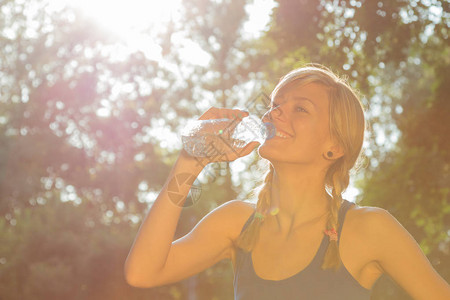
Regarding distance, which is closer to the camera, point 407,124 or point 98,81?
point 407,124

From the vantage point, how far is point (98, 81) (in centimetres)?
2717

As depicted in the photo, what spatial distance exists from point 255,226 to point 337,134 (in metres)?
0.58

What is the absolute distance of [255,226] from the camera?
8.85ft

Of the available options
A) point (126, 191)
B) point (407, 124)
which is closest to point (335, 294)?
point (407, 124)

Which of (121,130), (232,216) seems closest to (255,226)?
(232,216)

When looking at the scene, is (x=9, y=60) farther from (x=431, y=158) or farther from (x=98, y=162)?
(x=431, y=158)

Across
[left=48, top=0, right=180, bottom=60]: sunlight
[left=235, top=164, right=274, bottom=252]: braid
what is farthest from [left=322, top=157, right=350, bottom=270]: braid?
[left=48, top=0, right=180, bottom=60]: sunlight

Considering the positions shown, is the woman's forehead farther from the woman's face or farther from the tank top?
the tank top

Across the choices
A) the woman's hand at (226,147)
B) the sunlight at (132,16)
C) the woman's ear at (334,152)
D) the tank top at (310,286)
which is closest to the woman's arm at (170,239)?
the woman's hand at (226,147)

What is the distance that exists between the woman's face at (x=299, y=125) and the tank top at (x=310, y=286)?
1.41 ft

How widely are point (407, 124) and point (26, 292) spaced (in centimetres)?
1074

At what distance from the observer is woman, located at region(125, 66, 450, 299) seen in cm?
240

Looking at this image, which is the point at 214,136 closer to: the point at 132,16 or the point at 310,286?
the point at 310,286


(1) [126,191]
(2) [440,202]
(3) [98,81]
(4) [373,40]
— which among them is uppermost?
(4) [373,40]
